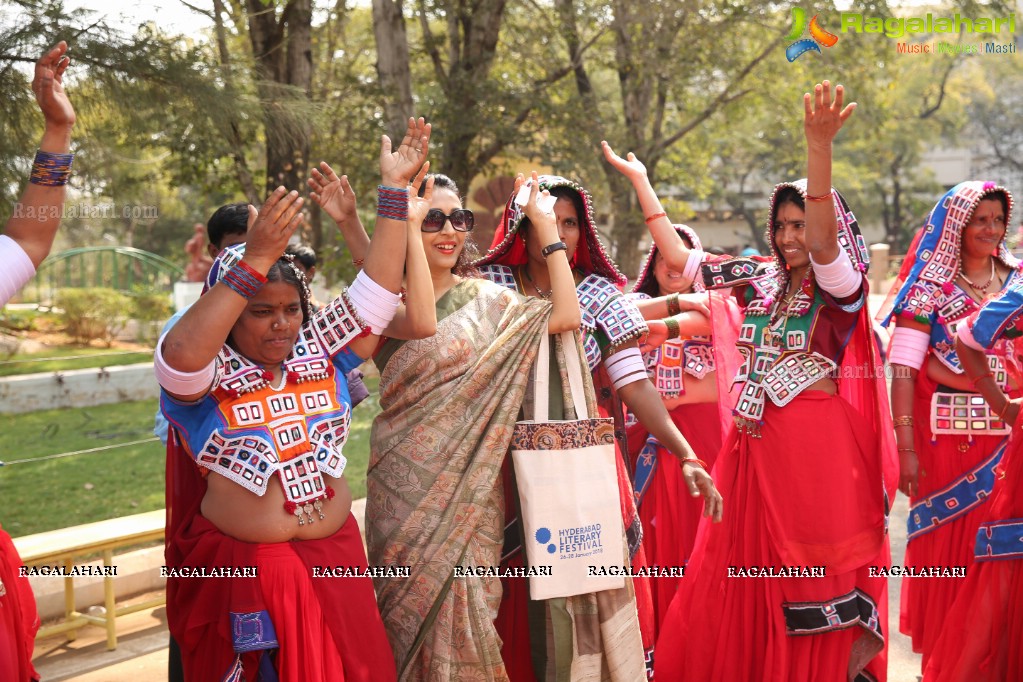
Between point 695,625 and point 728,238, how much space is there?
42.3 meters

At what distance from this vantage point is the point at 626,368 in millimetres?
4004

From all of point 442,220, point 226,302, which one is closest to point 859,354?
point 442,220

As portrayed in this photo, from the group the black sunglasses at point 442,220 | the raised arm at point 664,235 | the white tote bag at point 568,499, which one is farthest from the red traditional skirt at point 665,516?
the black sunglasses at point 442,220

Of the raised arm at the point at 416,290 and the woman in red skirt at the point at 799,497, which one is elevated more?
the raised arm at the point at 416,290

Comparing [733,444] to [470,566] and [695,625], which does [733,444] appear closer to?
[695,625]

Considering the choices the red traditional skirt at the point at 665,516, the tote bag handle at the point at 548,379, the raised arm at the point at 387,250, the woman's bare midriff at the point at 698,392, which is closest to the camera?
the raised arm at the point at 387,250

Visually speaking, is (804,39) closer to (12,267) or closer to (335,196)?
(335,196)

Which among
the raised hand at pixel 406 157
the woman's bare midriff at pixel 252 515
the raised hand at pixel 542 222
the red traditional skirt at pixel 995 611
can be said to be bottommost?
the red traditional skirt at pixel 995 611

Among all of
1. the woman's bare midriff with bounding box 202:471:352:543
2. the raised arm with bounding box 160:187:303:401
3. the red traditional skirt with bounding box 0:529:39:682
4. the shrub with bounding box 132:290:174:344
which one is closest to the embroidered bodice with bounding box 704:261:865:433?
the woman's bare midriff with bounding box 202:471:352:543

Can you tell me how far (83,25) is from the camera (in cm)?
493

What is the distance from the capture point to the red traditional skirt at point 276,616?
2943 mm

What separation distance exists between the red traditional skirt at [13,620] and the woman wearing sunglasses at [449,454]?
106cm

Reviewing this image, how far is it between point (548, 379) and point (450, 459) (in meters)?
0.47

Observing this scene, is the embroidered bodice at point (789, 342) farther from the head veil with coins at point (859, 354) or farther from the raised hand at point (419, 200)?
the raised hand at point (419, 200)
